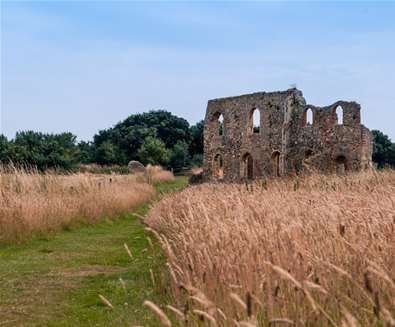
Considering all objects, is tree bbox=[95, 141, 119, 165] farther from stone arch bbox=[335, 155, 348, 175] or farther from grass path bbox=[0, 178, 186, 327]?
grass path bbox=[0, 178, 186, 327]

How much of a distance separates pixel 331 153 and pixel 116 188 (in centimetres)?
1065

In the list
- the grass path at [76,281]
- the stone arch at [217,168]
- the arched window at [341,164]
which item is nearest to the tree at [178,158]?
the stone arch at [217,168]

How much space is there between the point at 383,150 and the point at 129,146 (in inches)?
1011

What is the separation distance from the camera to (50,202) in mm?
10984

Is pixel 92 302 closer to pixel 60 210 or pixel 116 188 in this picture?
pixel 60 210

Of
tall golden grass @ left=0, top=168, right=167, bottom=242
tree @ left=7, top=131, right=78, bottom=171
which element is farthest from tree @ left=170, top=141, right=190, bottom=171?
tall golden grass @ left=0, top=168, right=167, bottom=242

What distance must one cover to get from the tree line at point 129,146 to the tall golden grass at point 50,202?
62.4 ft

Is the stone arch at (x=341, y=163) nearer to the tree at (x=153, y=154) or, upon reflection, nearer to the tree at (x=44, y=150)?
the tree at (x=44, y=150)

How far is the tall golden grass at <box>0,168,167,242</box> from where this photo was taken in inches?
386

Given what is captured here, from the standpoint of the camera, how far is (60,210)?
11.1 meters

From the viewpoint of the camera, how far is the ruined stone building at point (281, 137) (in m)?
22.0

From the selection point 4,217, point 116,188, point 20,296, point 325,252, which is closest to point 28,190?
point 4,217

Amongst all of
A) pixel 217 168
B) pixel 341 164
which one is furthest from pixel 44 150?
pixel 341 164

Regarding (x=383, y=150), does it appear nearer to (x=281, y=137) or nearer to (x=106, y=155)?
(x=106, y=155)
